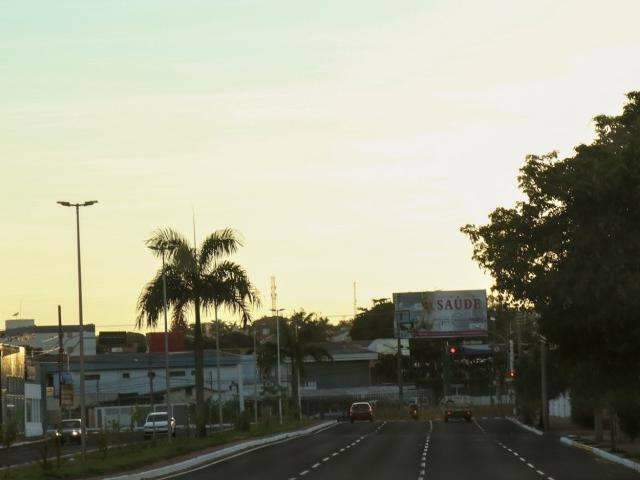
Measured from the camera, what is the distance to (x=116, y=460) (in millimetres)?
41719

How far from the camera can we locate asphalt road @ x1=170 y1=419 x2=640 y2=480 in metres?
36.2

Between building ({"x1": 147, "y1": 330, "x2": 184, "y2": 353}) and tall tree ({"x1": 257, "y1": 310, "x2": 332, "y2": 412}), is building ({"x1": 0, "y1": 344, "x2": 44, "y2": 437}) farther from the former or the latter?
building ({"x1": 147, "y1": 330, "x2": 184, "y2": 353})

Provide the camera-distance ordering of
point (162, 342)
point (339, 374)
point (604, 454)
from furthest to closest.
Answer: point (339, 374), point (162, 342), point (604, 454)

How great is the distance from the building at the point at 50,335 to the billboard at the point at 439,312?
34657 mm

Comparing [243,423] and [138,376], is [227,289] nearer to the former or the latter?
[243,423]

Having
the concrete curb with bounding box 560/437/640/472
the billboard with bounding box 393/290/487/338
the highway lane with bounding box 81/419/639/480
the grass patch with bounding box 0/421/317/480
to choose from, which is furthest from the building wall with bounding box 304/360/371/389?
the concrete curb with bounding box 560/437/640/472

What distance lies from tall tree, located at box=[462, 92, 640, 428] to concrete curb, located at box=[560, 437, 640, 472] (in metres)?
3.67

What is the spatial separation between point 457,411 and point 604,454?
4884 cm

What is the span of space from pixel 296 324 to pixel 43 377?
21.6 metres

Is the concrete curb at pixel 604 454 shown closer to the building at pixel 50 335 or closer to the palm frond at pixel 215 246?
the palm frond at pixel 215 246

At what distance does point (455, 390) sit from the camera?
144500mm

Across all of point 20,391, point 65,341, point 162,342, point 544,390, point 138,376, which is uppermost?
point 65,341

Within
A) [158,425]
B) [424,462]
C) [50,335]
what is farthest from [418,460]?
[50,335]

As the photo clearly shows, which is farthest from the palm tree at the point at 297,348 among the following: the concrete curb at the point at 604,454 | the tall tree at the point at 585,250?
the tall tree at the point at 585,250
